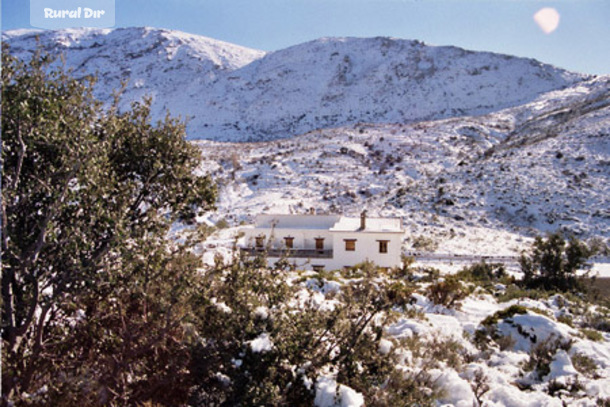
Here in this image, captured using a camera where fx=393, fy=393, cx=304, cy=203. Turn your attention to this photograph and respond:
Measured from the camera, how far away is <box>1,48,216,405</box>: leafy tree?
5.86 m

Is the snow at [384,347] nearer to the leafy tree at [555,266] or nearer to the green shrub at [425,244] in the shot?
the leafy tree at [555,266]

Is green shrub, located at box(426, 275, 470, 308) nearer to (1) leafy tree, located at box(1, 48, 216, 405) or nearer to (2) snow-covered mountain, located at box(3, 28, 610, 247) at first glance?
(1) leafy tree, located at box(1, 48, 216, 405)

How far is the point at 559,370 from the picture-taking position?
7.96m

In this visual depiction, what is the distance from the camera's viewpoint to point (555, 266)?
2194cm

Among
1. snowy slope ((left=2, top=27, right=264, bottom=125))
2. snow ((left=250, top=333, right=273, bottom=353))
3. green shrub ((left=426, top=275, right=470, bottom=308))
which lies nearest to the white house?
green shrub ((left=426, top=275, right=470, bottom=308))

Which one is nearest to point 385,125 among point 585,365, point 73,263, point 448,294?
point 448,294

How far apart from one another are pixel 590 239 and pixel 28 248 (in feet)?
149

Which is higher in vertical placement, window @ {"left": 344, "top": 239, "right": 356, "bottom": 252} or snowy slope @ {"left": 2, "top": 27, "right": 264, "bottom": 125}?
snowy slope @ {"left": 2, "top": 27, "right": 264, "bottom": 125}

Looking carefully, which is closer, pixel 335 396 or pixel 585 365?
pixel 335 396

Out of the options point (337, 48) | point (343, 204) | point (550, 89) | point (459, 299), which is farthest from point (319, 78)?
point (459, 299)

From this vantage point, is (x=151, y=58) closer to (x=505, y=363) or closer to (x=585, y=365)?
(x=505, y=363)

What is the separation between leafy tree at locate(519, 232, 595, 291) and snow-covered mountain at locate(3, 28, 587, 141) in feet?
260

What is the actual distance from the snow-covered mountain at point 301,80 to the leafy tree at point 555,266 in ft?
260

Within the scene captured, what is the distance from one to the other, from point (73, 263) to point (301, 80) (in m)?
121
